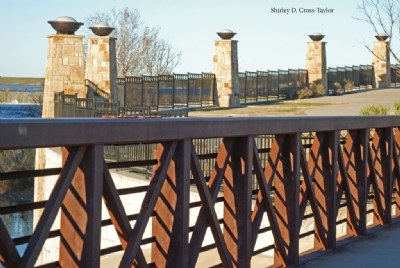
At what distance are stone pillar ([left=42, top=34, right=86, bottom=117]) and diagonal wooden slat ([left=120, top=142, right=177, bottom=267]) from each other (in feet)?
77.1

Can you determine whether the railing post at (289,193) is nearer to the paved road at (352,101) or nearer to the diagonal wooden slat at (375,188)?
the diagonal wooden slat at (375,188)

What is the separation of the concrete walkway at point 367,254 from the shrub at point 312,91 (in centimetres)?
3293

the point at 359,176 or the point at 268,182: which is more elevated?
the point at 268,182

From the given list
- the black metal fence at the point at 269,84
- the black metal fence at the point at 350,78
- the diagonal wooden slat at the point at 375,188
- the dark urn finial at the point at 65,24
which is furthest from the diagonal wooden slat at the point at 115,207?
the black metal fence at the point at 350,78

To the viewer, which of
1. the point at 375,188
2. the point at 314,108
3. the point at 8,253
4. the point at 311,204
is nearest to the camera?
the point at 8,253

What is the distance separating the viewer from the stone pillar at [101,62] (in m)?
30.8

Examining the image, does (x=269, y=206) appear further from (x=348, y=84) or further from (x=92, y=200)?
(x=348, y=84)

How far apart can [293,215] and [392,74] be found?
47.1 metres

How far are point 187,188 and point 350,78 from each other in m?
43.6

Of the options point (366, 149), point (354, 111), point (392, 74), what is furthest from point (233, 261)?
point (392, 74)

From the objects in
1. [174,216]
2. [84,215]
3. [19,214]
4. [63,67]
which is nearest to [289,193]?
[174,216]

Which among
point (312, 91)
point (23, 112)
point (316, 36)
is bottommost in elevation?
point (23, 112)

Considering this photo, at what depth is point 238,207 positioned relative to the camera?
20.6 feet

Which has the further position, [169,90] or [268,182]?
[169,90]
